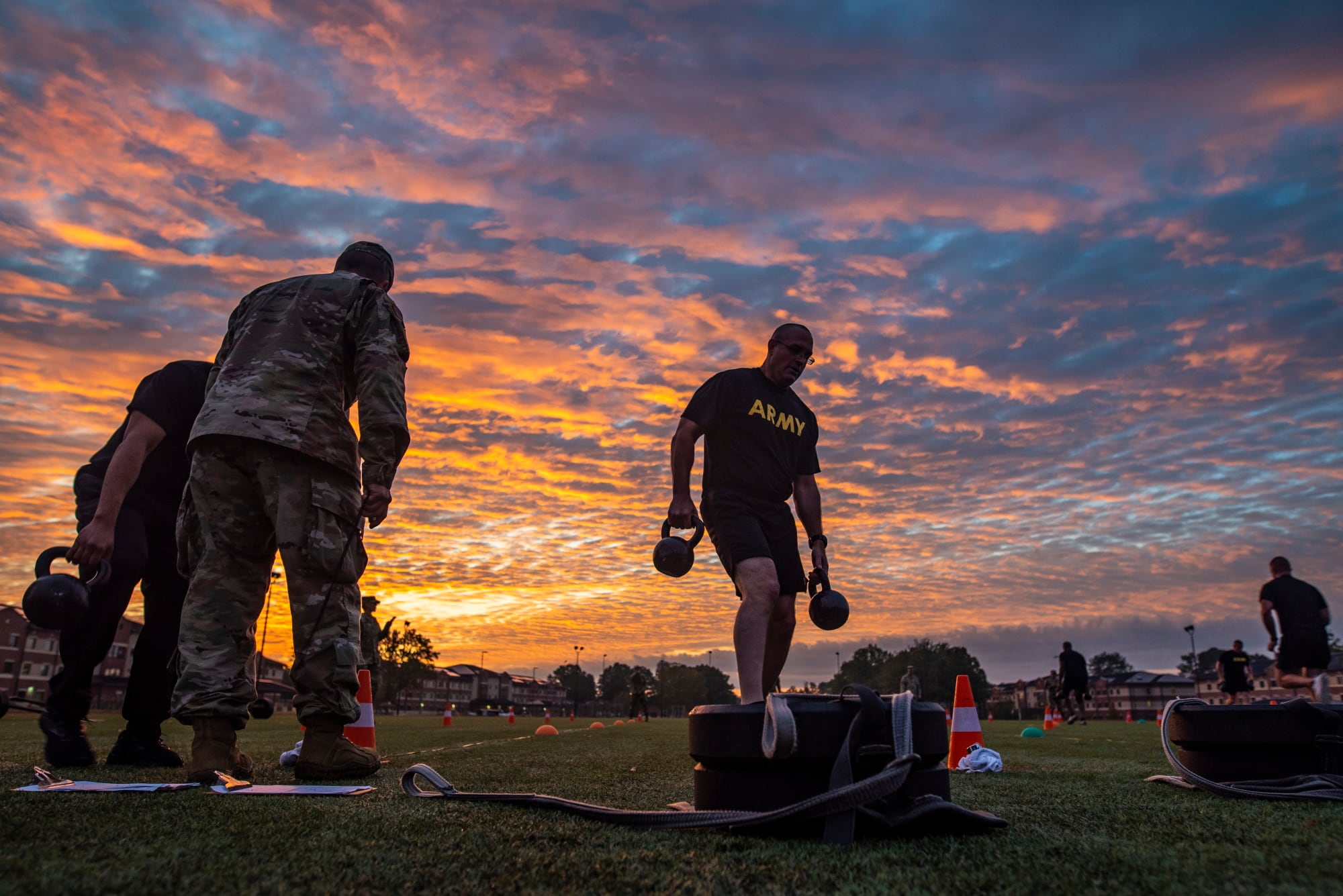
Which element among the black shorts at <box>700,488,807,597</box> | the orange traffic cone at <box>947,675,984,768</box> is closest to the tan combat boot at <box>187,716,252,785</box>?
the black shorts at <box>700,488,807,597</box>

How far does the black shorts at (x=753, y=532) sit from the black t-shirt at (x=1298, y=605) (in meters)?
10.4

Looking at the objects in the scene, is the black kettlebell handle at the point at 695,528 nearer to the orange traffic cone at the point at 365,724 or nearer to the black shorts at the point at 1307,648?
the orange traffic cone at the point at 365,724

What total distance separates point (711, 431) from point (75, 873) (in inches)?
142

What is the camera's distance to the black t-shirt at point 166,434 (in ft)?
13.6

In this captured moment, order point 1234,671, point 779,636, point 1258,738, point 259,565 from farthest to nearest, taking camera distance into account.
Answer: point 1234,671 → point 779,636 → point 259,565 → point 1258,738

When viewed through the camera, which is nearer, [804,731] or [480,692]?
[804,731]

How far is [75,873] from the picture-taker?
5.16 feet

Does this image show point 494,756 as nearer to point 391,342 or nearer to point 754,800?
point 391,342

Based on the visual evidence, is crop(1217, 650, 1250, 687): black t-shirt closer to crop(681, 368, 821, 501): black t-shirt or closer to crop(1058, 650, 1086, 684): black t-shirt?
crop(1058, 650, 1086, 684): black t-shirt

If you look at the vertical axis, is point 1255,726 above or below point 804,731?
below

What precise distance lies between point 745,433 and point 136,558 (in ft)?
11.3

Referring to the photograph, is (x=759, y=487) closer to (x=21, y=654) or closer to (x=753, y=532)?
(x=753, y=532)

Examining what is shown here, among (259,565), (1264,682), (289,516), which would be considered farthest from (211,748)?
(1264,682)

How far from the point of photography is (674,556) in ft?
13.8
